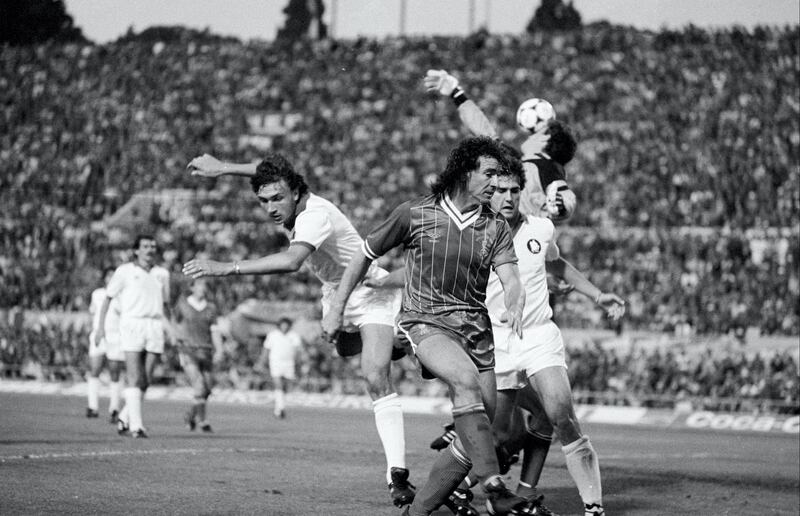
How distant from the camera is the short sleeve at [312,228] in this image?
341 inches

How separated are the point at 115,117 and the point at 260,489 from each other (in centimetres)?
4064

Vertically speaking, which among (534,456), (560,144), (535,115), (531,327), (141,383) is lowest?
(141,383)

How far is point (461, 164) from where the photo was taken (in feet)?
25.5

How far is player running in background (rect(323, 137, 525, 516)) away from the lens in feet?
23.7

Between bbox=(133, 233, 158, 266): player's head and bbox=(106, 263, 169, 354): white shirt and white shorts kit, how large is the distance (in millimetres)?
185

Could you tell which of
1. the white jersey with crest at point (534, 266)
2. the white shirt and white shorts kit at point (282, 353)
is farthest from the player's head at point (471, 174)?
the white shirt and white shorts kit at point (282, 353)

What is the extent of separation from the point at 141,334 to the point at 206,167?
235 inches

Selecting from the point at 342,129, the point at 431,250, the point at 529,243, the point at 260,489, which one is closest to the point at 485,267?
the point at 431,250

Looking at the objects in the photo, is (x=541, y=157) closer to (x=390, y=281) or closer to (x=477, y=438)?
(x=390, y=281)

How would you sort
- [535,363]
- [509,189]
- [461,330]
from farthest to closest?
[535,363] → [509,189] → [461,330]

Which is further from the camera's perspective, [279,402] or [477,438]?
[279,402]

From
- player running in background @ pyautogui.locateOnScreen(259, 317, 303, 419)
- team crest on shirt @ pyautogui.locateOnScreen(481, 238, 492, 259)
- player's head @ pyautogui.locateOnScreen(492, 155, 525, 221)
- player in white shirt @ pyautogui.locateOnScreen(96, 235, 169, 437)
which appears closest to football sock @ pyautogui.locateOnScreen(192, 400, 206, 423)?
player in white shirt @ pyautogui.locateOnScreen(96, 235, 169, 437)

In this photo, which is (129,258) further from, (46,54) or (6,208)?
(46,54)

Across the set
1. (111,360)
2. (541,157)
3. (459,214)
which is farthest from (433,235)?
(111,360)
